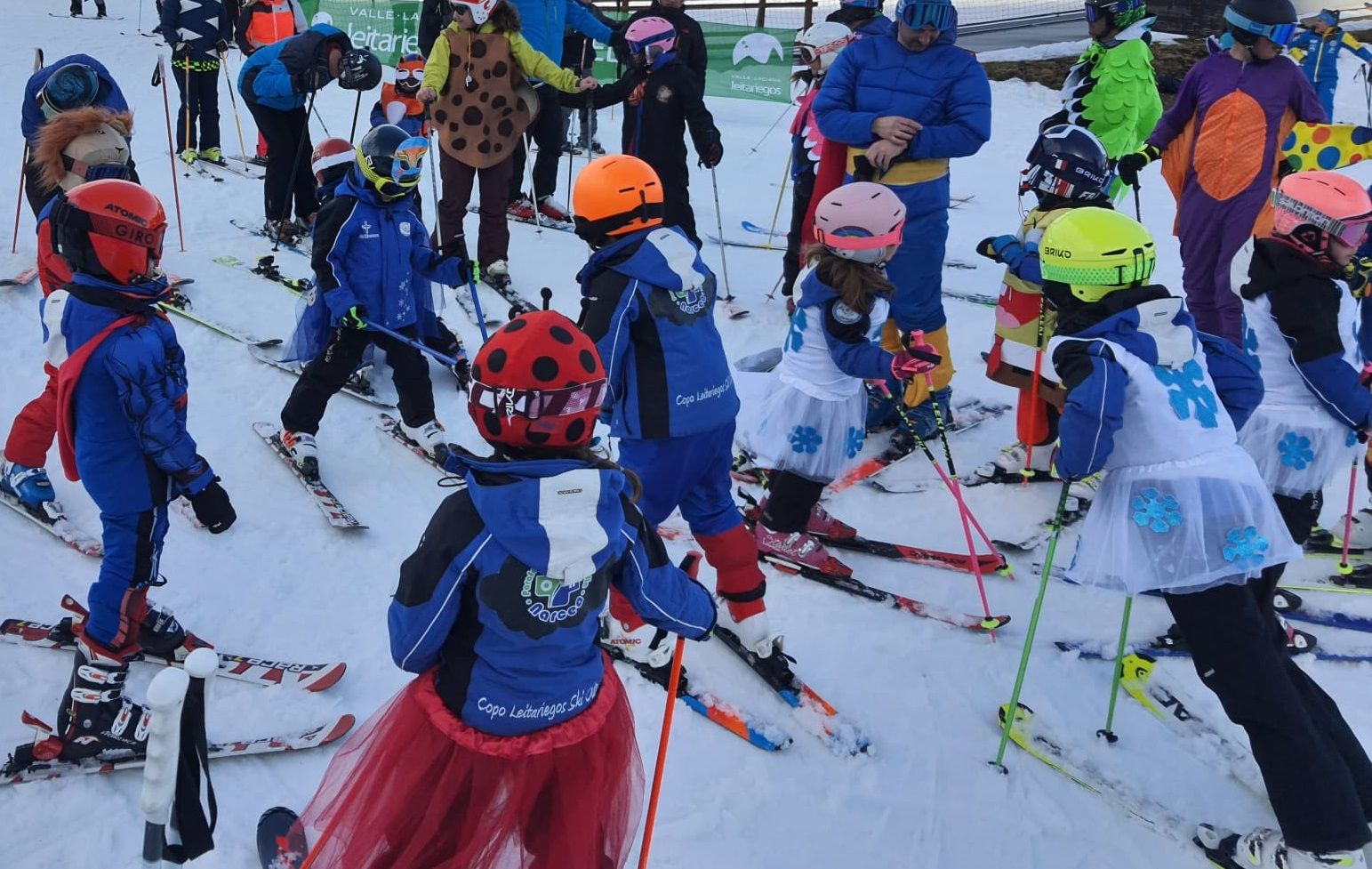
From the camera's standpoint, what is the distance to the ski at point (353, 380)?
6.01m

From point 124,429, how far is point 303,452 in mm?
1834

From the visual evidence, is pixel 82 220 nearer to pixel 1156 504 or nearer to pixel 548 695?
pixel 548 695

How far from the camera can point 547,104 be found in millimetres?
8320

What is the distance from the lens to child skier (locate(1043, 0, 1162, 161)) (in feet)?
18.9

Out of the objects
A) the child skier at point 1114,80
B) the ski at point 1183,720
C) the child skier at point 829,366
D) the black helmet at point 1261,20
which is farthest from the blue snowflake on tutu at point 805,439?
the black helmet at point 1261,20

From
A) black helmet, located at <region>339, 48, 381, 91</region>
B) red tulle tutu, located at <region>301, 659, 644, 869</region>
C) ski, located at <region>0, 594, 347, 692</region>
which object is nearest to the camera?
red tulle tutu, located at <region>301, 659, 644, 869</region>

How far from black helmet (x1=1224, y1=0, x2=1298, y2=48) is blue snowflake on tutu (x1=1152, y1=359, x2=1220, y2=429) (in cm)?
335

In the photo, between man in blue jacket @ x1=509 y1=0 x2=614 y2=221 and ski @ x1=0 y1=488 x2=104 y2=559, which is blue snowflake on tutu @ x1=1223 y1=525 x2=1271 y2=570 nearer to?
ski @ x1=0 y1=488 x2=104 y2=559

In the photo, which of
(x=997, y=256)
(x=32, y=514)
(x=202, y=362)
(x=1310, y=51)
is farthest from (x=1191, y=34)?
(x=32, y=514)

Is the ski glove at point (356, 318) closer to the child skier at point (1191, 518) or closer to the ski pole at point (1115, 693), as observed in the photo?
the child skier at point (1191, 518)

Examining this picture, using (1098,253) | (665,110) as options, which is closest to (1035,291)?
(1098,253)

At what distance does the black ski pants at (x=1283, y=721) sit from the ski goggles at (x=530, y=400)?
1872mm

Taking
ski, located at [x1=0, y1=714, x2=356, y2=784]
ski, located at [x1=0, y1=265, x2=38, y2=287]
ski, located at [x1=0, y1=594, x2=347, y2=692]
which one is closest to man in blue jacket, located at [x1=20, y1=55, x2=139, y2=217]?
ski, located at [x1=0, y1=265, x2=38, y2=287]

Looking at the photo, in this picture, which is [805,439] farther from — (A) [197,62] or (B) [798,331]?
(A) [197,62]
